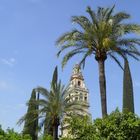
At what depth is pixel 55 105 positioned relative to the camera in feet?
136

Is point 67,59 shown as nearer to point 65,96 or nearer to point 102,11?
point 102,11

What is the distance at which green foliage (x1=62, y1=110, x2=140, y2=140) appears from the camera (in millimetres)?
24391

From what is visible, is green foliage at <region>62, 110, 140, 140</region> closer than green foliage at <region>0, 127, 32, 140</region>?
Yes

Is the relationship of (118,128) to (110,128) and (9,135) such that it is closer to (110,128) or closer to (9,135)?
(110,128)

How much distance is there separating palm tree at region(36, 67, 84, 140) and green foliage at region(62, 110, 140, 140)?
14.9m

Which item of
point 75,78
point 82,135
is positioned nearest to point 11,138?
point 82,135

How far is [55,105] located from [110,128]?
17.2m

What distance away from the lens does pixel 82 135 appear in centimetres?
2509

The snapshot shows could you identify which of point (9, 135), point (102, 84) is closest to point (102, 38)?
point (102, 84)

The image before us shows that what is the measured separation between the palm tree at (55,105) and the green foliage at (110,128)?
14894 millimetres

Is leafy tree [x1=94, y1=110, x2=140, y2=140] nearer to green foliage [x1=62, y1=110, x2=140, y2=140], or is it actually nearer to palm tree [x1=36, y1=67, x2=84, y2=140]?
green foliage [x1=62, y1=110, x2=140, y2=140]

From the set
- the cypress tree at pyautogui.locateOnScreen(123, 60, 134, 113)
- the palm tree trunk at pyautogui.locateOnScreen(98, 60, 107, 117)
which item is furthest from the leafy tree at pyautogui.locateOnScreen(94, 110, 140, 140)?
the cypress tree at pyautogui.locateOnScreen(123, 60, 134, 113)

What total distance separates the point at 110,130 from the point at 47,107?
17699 mm

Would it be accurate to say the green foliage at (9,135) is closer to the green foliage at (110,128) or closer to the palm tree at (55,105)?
the palm tree at (55,105)
